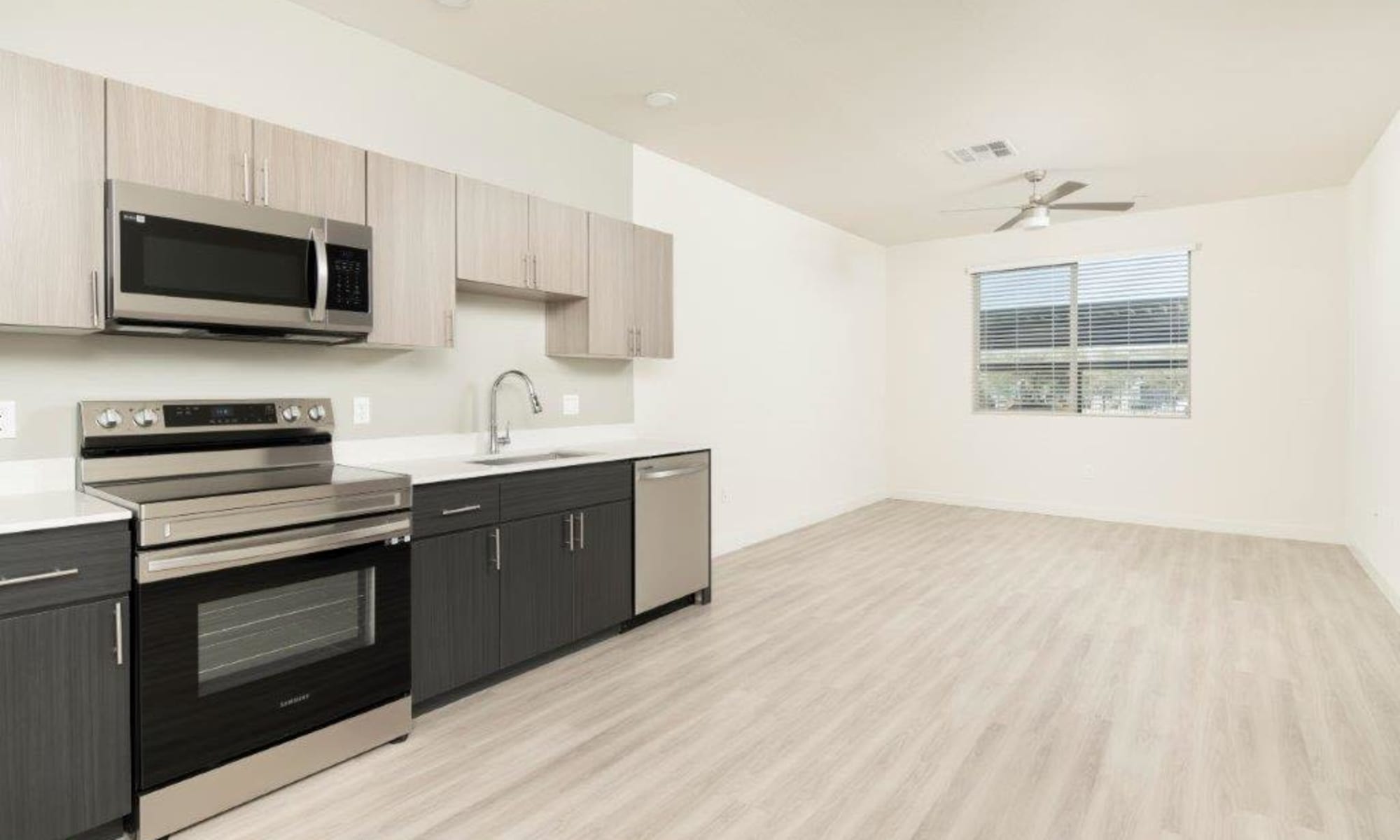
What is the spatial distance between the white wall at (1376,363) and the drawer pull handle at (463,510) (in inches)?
192

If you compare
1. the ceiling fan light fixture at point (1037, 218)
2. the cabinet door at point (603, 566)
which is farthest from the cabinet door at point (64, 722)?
the ceiling fan light fixture at point (1037, 218)

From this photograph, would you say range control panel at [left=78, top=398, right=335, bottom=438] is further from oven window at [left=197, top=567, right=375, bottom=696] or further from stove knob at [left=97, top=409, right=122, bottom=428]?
oven window at [left=197, top=567, right=375, bottom=696]

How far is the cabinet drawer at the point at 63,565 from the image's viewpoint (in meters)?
1.75

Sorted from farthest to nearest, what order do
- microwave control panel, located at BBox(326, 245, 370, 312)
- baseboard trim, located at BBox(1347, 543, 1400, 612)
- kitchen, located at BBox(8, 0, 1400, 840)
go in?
1. baseboard trim, located at BBox(1347, 543, 1400, 612)
2. microwave control panel, located at BBox(326, 245, 370, 312)
3. kitchen, located at BBox(8, 0, 1400, 840)

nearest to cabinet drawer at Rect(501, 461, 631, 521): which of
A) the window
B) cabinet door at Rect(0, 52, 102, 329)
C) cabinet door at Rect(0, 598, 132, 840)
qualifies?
cabinet door at Rect(0, 598, 132, 840)

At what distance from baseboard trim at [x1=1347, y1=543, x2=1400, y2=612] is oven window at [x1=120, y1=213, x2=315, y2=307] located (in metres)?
5.62

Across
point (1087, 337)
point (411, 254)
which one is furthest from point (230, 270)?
point (1087, 337)

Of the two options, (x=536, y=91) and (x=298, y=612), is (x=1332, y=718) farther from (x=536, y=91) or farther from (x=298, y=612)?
(x=536, y=91)

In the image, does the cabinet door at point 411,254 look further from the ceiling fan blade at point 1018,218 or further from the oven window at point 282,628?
the ceiling fan blade at point 1018,218

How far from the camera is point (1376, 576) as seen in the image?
15.0 ft

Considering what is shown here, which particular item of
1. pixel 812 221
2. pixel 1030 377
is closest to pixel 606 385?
pixel 812 221

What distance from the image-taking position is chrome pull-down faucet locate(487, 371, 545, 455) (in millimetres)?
3496

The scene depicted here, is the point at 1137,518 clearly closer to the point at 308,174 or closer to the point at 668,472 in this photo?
the point at 668,472

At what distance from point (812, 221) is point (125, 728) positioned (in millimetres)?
5866
